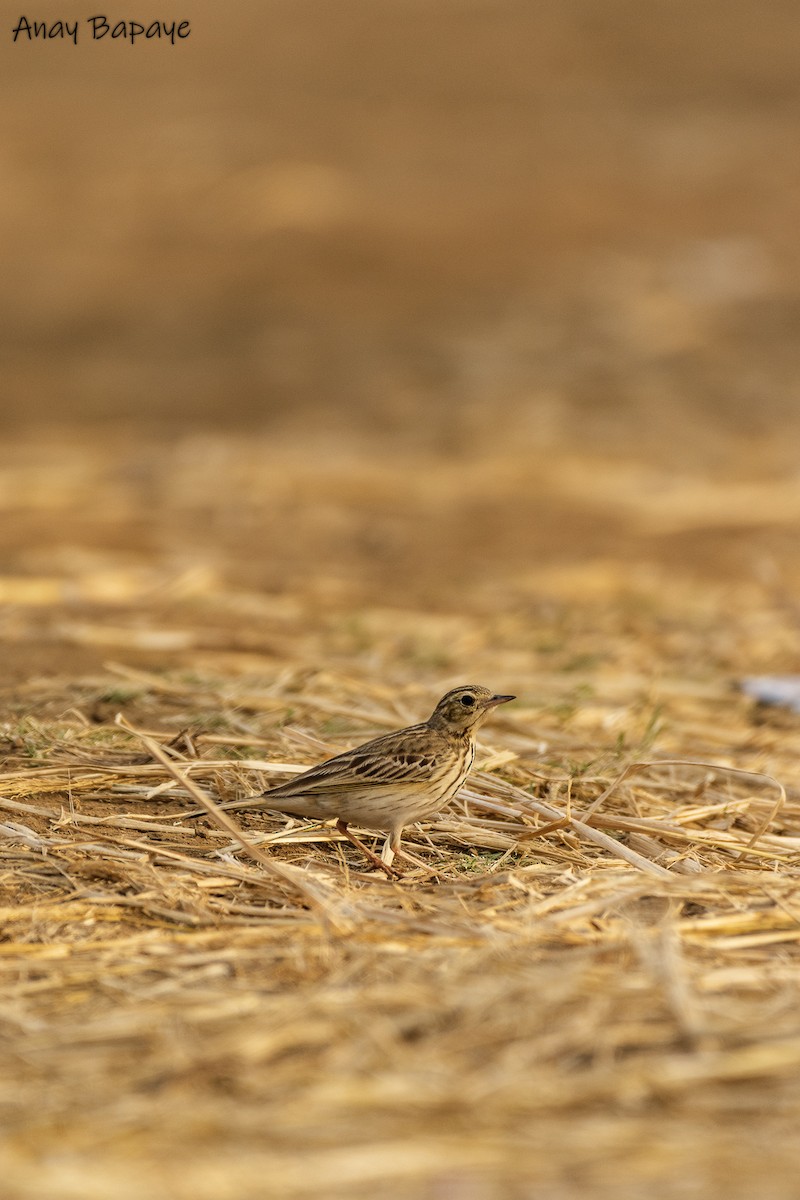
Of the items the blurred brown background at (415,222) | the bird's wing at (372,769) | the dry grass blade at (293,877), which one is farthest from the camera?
the blurred brown background at (415,222)

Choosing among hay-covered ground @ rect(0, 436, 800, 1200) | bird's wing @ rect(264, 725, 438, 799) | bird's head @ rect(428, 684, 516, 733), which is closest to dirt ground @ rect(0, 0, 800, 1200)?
hay-covered ground @ rect(0, 436, 800, 1200)

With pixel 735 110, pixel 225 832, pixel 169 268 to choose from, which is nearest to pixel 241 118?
pixel 169 268

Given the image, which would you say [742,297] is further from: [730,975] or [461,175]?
[730,975]

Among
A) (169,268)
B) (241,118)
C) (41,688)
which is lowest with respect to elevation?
(41,688)

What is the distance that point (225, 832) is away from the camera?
16.9ft

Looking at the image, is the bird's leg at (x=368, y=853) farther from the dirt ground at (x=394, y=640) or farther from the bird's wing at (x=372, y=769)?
the bird's wing at (x=372, y=769)

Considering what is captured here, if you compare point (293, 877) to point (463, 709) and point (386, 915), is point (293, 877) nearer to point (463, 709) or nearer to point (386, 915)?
point (386, 915)

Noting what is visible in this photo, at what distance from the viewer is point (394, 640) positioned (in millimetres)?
9250

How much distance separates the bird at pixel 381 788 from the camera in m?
4.93

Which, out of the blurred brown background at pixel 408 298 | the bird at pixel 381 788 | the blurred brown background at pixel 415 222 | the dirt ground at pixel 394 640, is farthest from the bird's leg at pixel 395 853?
the blurred brown background at pixel 415 222

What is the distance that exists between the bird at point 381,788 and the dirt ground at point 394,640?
17cm

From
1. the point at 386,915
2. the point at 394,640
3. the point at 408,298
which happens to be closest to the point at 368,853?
the point at 386,915

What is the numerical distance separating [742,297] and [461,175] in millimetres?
8140

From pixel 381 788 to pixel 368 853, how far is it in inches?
8.5
